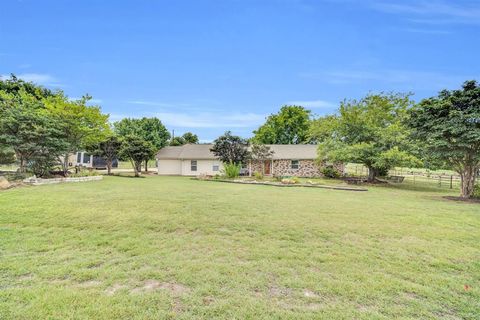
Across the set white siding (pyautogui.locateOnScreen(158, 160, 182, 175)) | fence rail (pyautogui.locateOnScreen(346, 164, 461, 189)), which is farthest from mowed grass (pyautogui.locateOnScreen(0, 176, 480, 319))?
white siding (pyautogui.locateOnScreen(158, 160, 182, 175))

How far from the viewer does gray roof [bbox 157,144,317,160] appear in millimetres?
24844

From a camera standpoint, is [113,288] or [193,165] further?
[193,165]

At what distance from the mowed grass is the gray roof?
59.6 ft

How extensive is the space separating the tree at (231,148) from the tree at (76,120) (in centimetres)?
923

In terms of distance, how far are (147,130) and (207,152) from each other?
17.7 meters

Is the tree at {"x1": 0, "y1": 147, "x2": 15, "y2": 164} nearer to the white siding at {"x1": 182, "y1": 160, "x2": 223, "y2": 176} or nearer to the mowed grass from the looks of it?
the mowed grass

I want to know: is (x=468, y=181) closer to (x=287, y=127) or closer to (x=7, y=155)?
(x=7, y=155)

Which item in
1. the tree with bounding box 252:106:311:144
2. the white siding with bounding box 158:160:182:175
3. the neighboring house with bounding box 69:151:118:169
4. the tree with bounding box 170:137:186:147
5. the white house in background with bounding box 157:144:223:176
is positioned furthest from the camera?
the tree with bounding box 252:106:311:144

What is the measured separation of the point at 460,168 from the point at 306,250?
499 inches

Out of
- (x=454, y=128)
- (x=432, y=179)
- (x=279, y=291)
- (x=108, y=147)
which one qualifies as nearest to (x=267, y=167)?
(x=108, y=147)

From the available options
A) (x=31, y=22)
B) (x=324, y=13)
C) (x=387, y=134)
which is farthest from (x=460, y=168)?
(x=31, y=22)

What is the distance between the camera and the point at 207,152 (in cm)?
2638

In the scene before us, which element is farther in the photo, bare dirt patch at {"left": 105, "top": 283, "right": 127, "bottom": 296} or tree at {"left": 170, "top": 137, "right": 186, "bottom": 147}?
tree at {"left": 170, "top": 137, "right": 186, "bottom": 147}

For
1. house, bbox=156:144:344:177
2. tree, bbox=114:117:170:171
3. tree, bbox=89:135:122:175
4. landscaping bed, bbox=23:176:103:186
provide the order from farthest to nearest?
tree, bbox=114:117:170:171 < house, bbox=156:144:344:177 < tree, bbox=89:135:122:175 < landscaping bed, bbox=23:176:103:186
